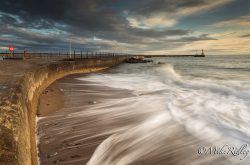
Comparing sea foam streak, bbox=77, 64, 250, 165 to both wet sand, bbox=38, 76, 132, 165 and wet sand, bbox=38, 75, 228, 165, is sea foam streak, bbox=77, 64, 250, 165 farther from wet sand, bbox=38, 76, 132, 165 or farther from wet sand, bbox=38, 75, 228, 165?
wet sand, bbox=38, 76, 132, 165

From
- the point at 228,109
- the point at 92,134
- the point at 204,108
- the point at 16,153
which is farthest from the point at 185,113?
the point at 16,153

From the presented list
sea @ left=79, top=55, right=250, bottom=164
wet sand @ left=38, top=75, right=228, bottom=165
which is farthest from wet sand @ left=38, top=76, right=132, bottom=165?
sea @ left=79, top=55, right=250, bottom=164

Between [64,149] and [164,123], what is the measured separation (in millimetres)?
3227

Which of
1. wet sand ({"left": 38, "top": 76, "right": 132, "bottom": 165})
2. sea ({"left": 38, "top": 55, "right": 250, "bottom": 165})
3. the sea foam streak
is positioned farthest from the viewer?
the sea foam streak

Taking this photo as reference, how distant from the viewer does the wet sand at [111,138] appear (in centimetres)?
452

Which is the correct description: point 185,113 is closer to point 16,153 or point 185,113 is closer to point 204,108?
point 204,108

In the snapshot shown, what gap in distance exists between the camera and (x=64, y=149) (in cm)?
468

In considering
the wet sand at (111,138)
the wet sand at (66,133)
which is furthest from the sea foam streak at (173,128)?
the wet sand at (66,133)

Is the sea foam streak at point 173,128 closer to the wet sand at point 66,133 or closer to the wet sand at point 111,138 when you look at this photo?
the wet sand at point 111,138

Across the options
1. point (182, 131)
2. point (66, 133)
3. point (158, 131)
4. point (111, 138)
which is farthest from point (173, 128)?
point (66, 133)

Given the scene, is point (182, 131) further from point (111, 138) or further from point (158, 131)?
point (111, 138)

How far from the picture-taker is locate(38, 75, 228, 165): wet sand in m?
4.52

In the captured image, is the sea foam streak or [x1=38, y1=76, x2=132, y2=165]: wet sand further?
the sea foam streak

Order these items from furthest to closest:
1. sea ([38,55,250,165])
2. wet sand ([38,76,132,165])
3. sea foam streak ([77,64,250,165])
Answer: sea foam streak ([77,64,250,165]), sea ([38,55,250,165]), wet sand ([38,76,132,165])
